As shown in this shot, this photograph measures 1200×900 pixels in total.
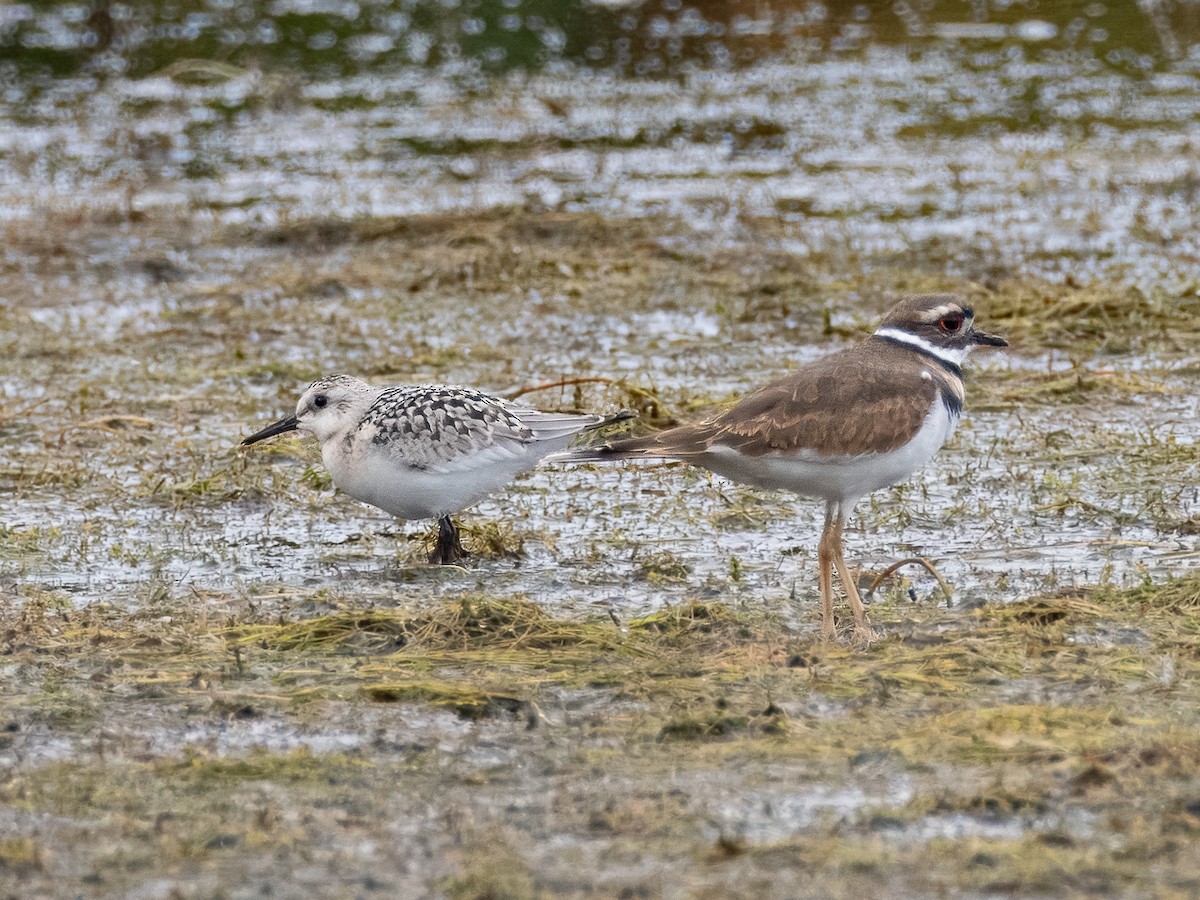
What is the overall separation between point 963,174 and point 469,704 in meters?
11.0

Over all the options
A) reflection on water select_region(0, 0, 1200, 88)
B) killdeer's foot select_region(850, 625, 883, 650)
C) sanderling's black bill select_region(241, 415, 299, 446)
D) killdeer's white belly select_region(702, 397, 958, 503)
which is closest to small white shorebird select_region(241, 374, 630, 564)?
sanderling's black bill select_region(241, 415, 299, 446)

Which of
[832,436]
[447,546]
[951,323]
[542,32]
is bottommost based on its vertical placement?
[447,546]

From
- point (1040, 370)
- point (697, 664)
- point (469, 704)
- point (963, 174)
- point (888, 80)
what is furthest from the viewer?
point (888, 80)

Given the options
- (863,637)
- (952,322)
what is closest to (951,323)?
(952,322)

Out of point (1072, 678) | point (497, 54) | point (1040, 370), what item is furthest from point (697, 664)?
point (497, 54)

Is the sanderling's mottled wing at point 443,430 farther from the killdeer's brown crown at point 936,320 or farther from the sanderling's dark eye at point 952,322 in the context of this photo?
the sanderling's dark eye at point 952,322

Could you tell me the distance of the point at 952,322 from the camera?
292 inches

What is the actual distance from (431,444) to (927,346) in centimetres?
215

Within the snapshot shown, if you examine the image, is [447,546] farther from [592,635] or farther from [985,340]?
[985,340]

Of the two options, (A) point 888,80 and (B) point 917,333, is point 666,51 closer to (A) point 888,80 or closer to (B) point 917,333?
(A) point 888,80

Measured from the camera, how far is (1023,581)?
7.48 metres

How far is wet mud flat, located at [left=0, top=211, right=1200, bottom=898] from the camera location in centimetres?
495

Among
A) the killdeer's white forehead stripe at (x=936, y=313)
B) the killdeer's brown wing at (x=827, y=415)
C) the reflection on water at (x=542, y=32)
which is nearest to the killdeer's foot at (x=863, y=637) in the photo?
the killdeer's brown wing at (x=827, y=415)

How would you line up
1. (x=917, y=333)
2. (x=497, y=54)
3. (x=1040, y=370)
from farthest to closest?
(x=497, y=54) → (x=1040, y=370) → (x=917, y=333)
